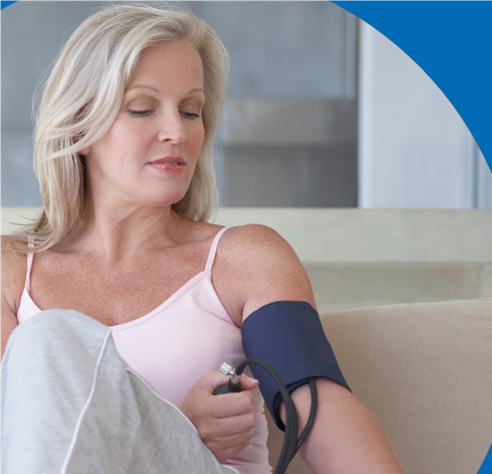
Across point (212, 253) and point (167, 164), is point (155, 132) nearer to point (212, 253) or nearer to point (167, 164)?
point (167, 164)

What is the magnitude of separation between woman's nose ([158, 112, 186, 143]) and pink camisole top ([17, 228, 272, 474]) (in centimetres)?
28

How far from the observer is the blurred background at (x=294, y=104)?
3.24 metres

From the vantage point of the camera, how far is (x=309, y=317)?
95cm

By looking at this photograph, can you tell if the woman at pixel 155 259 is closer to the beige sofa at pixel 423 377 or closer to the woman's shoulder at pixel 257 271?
the woman's shoulder at pixel 257 271

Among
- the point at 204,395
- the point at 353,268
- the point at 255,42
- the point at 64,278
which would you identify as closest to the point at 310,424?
the point at 204,395

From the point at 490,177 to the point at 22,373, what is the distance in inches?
102

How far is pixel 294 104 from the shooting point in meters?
3.42

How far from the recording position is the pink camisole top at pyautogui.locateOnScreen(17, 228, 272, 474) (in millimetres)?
1028

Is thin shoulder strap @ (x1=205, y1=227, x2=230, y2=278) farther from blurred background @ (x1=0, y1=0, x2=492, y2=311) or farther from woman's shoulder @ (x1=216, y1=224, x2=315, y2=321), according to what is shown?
blurred background @ (x1=0, y1=0, x2=492, y2=311)

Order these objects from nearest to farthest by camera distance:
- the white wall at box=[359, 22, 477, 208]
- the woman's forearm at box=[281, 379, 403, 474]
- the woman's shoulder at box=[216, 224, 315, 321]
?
the woman's forearm at box=[281, 379, 403, 474] → the woman's shoulder at box=[216, 224, 315, 321] → the white wall at box=[359, 22, 477, 208]

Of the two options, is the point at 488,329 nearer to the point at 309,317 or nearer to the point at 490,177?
the point at 309,317

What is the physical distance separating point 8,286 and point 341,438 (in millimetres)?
702

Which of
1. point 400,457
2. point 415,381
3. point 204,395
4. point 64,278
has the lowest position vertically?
point 400,457

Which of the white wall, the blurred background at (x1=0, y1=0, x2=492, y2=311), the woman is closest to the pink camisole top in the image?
the woman
